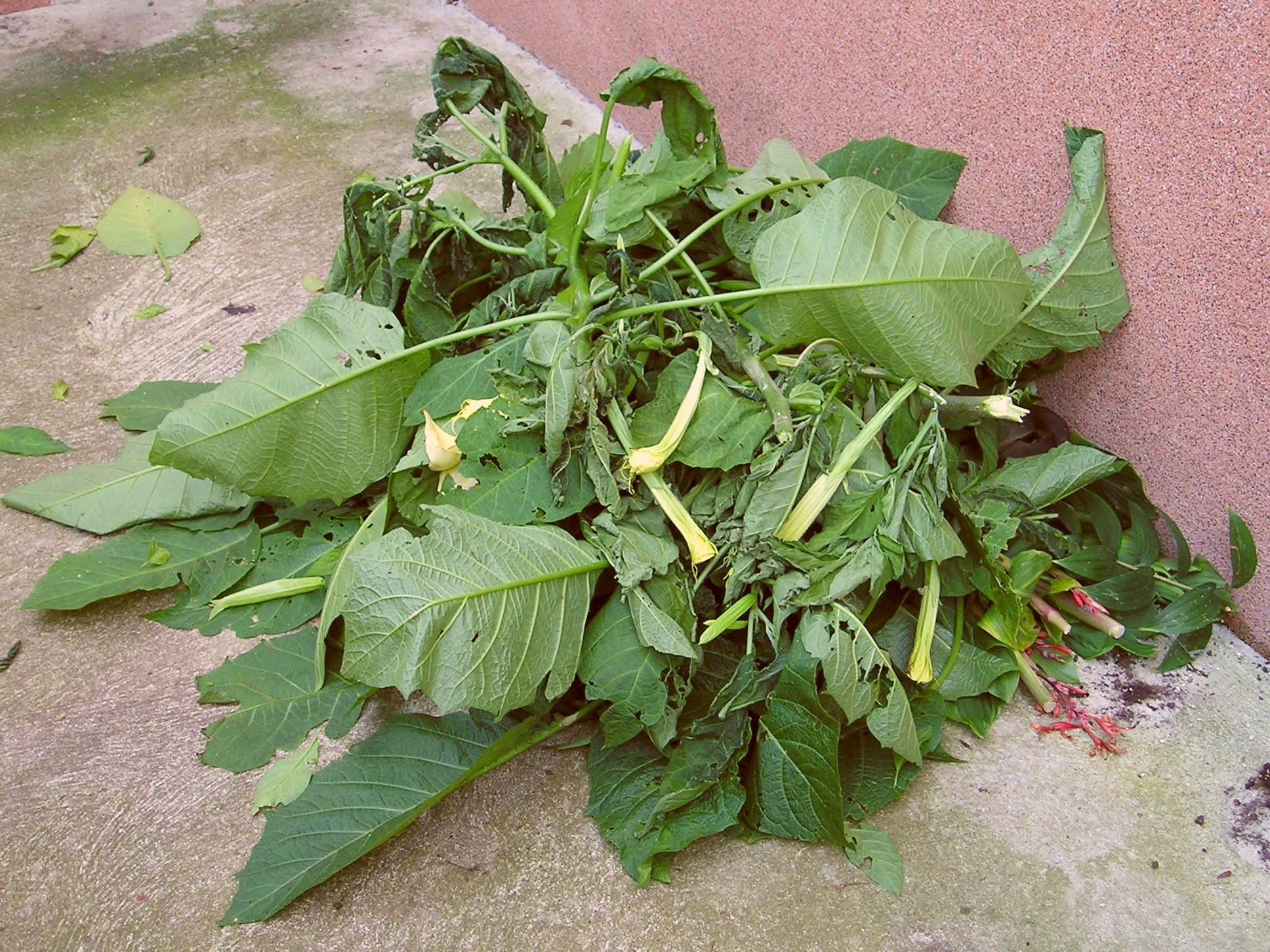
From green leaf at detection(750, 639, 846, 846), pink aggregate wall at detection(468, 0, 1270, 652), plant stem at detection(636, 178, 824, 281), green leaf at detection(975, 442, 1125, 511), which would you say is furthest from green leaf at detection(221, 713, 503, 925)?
pink aggregate wall at detection(468, 0, 1270, 652)

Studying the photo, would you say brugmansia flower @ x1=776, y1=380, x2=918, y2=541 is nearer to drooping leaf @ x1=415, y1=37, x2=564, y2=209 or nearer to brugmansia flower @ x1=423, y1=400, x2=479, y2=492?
brugmansia flower @ x1=423, y1=400, x2=479, y2=492

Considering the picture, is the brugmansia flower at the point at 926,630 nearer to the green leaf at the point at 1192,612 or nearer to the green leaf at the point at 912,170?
the green leaf at the point at 1192,612

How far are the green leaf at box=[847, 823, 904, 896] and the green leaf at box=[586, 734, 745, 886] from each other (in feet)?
0.51

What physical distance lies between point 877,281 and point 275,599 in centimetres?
107

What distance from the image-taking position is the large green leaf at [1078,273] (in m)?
1.42

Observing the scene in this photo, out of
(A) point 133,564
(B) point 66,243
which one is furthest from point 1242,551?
(B) point 66,243

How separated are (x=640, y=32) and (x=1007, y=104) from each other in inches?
49.8

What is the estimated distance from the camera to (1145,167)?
4.56 ft

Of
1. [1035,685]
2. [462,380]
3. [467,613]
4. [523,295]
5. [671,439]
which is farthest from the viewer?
[523,295]

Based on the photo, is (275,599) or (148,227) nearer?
(275,599)

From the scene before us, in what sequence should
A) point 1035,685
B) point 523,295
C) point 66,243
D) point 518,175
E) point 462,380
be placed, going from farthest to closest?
point 66,243
point 518,175
point 523,295
point 462,380
point 1035,685

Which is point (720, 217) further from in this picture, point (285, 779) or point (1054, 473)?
point (285, 779)

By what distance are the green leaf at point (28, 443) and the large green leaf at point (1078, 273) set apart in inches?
68.8

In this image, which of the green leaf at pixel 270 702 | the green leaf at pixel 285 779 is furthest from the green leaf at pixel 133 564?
the green leaf at pixel 285 779
